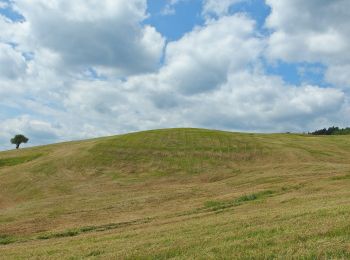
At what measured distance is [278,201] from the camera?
3084 centimetres

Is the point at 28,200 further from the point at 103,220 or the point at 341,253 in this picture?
the point at 341,253

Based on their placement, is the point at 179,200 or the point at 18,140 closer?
the point at 179,200

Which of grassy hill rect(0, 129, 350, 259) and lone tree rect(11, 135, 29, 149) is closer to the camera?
grassy hill rect(0, 129, 350, 259)

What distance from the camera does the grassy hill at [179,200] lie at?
52.1 feet

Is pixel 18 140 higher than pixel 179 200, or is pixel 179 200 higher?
pixel 18 140

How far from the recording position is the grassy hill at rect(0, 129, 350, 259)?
15.9 metres

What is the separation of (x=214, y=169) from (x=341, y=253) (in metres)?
51.4

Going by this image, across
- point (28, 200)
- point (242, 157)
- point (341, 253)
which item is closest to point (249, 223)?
point (341, 253)

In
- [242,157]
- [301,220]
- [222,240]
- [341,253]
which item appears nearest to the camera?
[341,253]

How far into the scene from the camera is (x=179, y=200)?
4078 cm

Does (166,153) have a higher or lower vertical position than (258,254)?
higher

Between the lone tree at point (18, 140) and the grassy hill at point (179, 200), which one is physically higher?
the lone tree at point (18, 140)

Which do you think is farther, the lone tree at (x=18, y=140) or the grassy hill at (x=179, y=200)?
the lone tree at (x=18, y=140)

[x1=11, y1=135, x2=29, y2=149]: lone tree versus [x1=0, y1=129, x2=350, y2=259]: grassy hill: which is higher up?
[x1=11, y1=135, x2=29, y2=149]: lone tree
